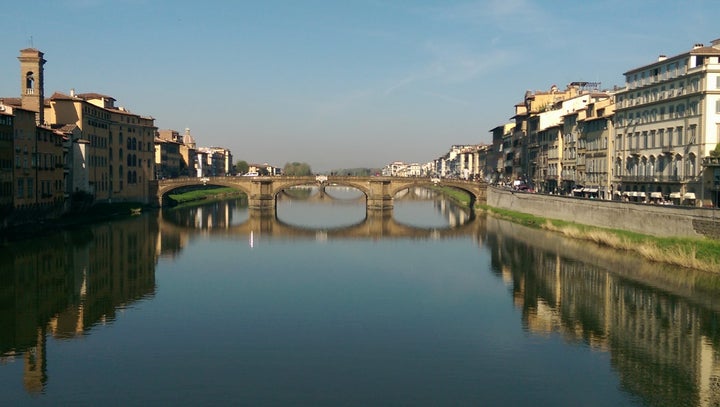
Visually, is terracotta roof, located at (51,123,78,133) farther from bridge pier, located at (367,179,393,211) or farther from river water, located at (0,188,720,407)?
bridge pier, located at (367,179,393,211)

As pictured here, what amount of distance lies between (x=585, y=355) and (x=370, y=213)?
61.4 meters

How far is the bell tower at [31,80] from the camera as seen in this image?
2253 inches

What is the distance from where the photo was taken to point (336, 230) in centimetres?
6400

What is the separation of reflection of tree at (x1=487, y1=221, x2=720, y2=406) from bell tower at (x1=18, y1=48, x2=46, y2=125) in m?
41.2

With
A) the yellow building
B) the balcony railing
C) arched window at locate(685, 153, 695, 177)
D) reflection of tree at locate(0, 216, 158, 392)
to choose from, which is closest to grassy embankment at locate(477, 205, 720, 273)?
the balcony railing

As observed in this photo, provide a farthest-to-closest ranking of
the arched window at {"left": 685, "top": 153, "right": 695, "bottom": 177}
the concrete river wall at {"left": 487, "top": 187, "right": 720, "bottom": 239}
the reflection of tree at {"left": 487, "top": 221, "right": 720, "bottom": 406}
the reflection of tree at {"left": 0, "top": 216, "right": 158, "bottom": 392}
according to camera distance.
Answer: the arched window at {"left": 685, "top": 153, "right": 695, "bottom": 177} < the concrete river wall at {"left": 487, "top": 187, "right": 720, "bottom": 239} < the reflection of tree at {"left": 0, "top": 216, "right": 158, "bottom": 392} < the reflection of tree at {"left": 487, "top": 221, "right": 720, "bottom": 406}

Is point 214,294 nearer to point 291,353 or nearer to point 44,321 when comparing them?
point 44,321

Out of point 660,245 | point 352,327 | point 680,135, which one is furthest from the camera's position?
point 680,135

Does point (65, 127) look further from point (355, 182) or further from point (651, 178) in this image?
point (651, 178)

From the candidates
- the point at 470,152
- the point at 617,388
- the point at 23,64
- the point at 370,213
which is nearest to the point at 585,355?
the point at 617,388

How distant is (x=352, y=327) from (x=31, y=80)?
4534cm

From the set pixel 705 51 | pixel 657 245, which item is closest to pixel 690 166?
pixel 705 51

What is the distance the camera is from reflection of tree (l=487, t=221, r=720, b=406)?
63.4 ft

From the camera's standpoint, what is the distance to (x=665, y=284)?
31.8 meters
